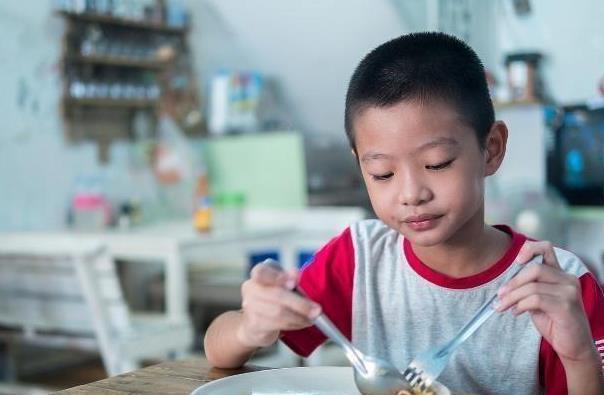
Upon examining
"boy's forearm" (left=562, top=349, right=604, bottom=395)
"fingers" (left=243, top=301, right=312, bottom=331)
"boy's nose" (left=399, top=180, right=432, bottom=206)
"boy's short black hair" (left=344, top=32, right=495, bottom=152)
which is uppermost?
"boy's short black hair" (left=344, top=32, right=495, bottom=152)

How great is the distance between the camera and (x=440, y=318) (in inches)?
42.8

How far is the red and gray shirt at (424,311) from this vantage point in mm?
1052

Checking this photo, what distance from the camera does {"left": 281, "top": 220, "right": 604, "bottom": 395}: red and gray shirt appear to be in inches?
41.4

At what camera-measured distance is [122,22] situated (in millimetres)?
3932

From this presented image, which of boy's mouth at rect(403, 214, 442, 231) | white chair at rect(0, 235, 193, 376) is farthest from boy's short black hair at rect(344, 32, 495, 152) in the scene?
white chair at rect(0, 235, 193, 376)

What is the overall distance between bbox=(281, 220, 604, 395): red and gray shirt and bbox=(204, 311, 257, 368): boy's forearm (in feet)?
0.33

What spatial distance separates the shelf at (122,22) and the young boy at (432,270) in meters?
2.86

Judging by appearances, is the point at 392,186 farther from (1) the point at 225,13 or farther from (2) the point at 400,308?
(1) the point at 225,13

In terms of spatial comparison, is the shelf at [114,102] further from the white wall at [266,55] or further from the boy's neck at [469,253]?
the boy's neck at [469,253]

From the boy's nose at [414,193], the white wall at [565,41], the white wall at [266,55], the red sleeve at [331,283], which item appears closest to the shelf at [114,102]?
the white wall at [266,55]

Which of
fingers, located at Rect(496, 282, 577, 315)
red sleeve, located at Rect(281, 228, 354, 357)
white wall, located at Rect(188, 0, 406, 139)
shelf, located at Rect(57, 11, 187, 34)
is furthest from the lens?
white wall, located at Rect(188, 0, 406, 139)

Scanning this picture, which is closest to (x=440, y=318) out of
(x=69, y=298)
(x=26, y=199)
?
(x=69, y=298)

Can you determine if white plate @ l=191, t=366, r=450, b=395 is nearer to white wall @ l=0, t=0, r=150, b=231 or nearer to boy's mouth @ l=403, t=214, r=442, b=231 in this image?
boy's mouth @ l=403, t=214, r=442, b=231

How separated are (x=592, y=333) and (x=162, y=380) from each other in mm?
474
